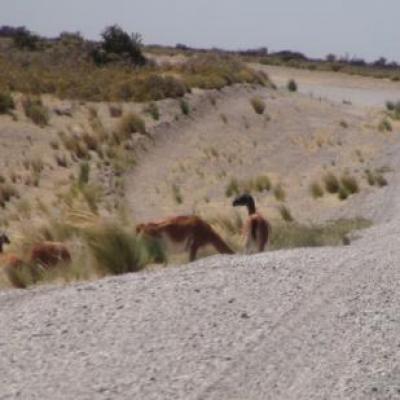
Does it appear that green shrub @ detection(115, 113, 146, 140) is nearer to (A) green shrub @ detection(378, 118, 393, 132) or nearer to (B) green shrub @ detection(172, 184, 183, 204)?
(B) green shrub @ detection(172, 184, 183, 204)

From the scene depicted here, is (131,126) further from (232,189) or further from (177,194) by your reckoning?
(177,194)

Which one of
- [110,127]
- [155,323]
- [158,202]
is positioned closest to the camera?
[155,323]

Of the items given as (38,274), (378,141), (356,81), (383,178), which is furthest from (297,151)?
(356,81)

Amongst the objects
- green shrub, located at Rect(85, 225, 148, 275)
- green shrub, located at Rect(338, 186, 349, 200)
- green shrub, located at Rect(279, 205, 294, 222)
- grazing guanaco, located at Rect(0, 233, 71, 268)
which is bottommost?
green shrub, located at Rect(338, 186, 349, 200)

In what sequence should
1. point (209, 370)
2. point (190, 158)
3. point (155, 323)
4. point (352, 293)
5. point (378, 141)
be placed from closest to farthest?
point (209, 370) < point (155, 323) < point (352, 293) < point (190, 158) < point (378, 141)

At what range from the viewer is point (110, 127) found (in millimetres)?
38688

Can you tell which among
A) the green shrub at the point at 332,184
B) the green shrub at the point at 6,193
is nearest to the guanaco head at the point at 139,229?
the green shrub at the point at 6,193

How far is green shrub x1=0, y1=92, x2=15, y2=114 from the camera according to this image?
38.4 metres

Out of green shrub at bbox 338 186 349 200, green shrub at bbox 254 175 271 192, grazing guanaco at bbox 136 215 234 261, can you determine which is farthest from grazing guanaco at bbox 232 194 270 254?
green shrub at bbox 254 175 271 192

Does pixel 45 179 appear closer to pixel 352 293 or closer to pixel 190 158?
pixel 190 158

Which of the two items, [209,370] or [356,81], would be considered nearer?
[209,370]

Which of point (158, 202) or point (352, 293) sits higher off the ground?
point (352, 293)

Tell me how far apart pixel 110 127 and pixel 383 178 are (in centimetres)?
1221

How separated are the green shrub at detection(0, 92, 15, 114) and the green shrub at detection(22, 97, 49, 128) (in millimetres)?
407
